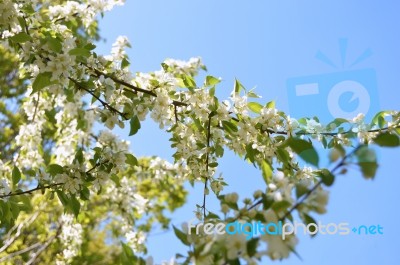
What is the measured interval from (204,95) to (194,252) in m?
1.11

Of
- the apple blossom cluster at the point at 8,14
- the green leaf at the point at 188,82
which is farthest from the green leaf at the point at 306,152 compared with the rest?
the apple blossom cluster at the point at 8,14

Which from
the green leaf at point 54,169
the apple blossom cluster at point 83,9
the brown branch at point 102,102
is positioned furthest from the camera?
the apple blossom cluster at point 83,9

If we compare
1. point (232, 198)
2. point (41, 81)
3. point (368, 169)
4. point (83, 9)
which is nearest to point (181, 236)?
point (232, 198)

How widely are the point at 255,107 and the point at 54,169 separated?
0.91 metres

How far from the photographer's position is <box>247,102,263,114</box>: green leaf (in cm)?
200

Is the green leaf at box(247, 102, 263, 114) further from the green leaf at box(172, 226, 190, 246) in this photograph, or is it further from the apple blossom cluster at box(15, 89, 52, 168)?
the apple blossom cluster at box(15, 89, 52, 168)

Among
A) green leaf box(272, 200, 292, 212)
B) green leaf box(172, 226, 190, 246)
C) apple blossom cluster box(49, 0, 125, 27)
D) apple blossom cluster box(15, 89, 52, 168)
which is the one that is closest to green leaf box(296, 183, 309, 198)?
green leaf box(272, 200, 292, 212)

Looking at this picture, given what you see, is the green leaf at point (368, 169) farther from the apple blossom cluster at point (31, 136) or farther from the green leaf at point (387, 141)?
the apple blossom cluster at point (31, 136)

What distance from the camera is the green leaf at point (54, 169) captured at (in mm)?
1840

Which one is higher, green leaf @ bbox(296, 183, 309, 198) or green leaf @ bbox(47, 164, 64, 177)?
green leaf @ bbox(47, 164, 64, 177)

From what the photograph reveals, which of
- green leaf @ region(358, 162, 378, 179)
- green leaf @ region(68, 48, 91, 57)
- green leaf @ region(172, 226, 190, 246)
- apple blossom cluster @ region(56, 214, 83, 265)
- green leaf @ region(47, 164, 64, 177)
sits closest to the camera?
green leaf @ region(358, 162, 378, 179)

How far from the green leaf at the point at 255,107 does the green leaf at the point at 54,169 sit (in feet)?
2.86

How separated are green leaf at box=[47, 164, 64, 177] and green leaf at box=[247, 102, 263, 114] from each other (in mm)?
871

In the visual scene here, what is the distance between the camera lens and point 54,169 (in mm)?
1853
